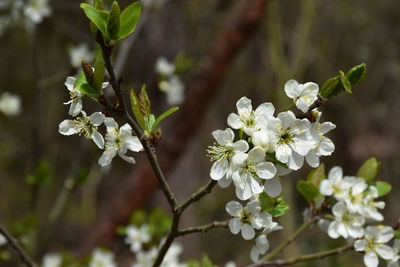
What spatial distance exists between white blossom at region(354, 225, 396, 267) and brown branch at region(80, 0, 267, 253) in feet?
6.27

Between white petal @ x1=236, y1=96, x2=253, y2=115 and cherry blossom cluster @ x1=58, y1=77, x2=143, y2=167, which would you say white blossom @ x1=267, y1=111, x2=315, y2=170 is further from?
cherry blossom cluster @ x1=58, y1=77, x2=143, y2=167

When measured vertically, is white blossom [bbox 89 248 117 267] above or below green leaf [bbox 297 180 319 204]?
above

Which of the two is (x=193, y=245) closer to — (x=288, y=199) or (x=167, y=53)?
(x=288, y=199)

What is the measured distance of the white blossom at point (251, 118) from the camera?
0.90 m

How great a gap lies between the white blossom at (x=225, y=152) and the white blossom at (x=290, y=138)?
0.06 meters

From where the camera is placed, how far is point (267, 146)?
2.85 ft

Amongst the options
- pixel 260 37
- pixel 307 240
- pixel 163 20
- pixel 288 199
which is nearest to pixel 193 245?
pixel 288 199

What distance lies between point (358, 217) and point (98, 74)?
0.70 metres

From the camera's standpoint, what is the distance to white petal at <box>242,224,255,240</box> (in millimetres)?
1021

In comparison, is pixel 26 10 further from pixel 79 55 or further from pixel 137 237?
pixel 137 237

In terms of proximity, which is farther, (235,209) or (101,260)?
(101,260)

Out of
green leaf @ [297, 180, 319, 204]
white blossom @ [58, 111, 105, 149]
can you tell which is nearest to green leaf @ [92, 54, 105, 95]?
white blossom @ [58, 111, 105, 149]

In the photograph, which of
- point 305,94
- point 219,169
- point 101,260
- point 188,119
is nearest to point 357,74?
point 305,94

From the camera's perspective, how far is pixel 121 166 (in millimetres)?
4070
